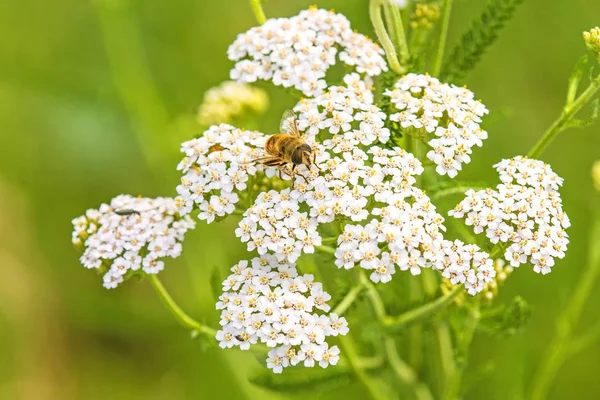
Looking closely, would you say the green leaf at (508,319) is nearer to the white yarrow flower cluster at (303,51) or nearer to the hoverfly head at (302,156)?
the hoverfly head at (302,156)

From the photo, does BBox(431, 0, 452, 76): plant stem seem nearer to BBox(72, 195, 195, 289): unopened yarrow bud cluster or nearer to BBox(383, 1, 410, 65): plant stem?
BBox(383, 1, 410, 65): plant stem

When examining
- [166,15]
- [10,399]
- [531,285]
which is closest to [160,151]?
[166,15]

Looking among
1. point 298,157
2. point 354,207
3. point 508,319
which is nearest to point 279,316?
A: point 354,207

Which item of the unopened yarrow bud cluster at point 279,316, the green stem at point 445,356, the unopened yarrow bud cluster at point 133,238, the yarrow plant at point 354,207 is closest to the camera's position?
the unopened yarrow bud cluster at point 279,316

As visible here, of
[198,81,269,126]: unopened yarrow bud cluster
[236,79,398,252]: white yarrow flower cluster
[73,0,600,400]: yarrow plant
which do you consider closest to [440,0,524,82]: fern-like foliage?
[73,0,600,400]: yarrow plant

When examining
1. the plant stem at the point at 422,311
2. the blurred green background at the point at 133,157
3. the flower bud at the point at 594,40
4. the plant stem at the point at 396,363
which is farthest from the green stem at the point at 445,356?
the blurred green background at the point at 133,157

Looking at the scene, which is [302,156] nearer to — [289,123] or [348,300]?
[289,123]

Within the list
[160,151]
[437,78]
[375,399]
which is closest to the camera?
[437,78]

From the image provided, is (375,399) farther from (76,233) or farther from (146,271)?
(76,233)
